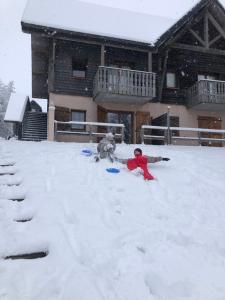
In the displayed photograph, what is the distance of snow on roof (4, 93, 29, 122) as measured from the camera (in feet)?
47.1

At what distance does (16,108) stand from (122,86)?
17.7 feet

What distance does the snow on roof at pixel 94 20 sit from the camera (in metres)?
14.6

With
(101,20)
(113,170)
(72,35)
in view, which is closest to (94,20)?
(101,20)

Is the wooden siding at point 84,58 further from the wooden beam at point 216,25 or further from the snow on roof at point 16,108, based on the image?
the wooden beam at point 216,25

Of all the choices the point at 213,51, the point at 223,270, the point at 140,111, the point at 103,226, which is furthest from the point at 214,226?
the point at 213,51

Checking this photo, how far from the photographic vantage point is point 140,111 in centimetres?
1596

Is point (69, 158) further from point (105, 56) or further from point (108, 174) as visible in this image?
point (105, 56)

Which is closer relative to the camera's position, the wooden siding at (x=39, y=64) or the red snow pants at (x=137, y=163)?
the red snow pants at (x=137, y=163)

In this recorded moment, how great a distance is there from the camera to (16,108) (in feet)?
49.8

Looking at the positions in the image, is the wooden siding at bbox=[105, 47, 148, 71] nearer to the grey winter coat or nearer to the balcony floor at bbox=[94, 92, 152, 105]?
the balcony floor at bbox=[94, 92, 152, 105]

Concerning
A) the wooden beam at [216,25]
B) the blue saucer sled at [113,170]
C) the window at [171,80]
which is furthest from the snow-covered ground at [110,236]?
the wooden beam at [216,25]

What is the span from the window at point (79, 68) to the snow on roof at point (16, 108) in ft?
10.0

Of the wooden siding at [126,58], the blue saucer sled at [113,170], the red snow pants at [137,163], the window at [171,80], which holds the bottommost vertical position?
the blue saucer sled at [113,170]

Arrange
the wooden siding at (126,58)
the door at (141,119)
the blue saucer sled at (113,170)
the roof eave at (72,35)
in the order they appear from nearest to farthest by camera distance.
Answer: the blue saucer sled at (113,170) < the roof eave at (72,35) < the door at (141,119) < the wooden siding at (126,58)
